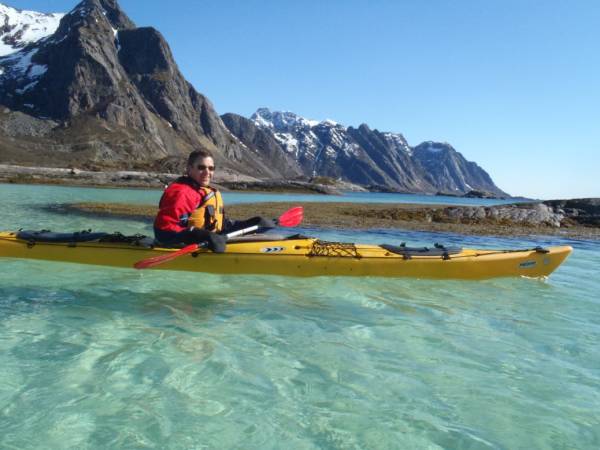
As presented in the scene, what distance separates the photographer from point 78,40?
134 meters

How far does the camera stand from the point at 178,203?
7086 millimetres

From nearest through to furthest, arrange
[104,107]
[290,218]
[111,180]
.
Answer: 1. [290,218]
2. [111,180]
3. [104,107]

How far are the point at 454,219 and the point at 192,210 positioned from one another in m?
19.9

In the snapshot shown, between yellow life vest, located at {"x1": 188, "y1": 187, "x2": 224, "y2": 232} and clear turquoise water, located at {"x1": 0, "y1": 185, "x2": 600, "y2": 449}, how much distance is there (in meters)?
1.12

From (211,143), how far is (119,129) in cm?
5216

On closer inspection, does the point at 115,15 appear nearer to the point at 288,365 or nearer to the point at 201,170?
the point at 201,170

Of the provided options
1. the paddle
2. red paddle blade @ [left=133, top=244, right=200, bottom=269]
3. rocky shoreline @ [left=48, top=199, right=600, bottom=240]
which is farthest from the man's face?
rocky shoreline @ [left=48, top=199, right=600, bottom=240]

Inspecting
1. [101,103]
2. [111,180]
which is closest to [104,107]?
[101,103]

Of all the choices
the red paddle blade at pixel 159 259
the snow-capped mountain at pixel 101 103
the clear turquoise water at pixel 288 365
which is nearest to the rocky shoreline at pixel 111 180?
the snow-capped mountain at pixel 101 103

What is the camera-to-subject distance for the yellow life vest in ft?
24.2

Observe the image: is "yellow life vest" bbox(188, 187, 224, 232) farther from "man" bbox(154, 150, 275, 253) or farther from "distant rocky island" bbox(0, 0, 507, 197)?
"distant rocky island" bbox(0, 0, 507, 197)

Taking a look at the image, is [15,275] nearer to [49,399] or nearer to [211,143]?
[49,399]

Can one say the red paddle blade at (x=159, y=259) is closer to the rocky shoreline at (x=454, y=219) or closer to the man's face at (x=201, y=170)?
the man's face at (x=201, y=170)

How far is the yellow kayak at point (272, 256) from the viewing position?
25.4 ft
